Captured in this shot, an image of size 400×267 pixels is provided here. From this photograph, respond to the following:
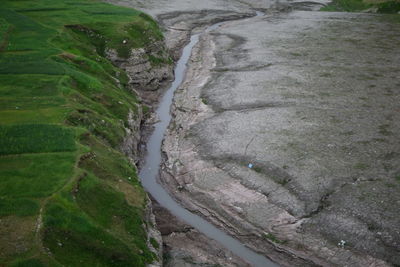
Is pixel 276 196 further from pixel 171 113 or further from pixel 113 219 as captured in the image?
pixel 171 113

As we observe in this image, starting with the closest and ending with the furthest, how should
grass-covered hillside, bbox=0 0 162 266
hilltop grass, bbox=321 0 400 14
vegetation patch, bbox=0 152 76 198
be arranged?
grass-covered hillside, bbox=0 0 162 266 → vegetation patch, bbox=0 152 76 198 → hilltop grass, bbox=321 0 400 14

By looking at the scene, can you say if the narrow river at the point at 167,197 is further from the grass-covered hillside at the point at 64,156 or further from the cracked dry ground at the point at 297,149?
the grass-covered hillside at the point at 64,156

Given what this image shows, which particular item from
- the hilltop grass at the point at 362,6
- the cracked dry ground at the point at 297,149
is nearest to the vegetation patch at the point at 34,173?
the cracked dry ground at the point at 297,149

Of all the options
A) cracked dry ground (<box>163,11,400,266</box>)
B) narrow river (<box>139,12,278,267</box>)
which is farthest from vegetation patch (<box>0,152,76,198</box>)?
cracked dry ground (<box>163,11,400,266</box>)

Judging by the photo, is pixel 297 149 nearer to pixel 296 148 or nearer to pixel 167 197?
pixel 296 148

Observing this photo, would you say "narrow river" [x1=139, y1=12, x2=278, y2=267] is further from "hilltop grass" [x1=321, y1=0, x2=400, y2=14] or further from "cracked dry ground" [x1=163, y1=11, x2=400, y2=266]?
"hilltop grass" [x1=321, y1=0, x2=400, y2=14]

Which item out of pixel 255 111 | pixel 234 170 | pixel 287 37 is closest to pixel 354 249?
pixel 234 170
